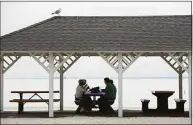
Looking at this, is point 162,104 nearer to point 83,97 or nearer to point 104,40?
point 83,97

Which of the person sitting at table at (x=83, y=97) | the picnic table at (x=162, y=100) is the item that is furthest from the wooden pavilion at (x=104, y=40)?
the picnic table at (x=162, y=100)

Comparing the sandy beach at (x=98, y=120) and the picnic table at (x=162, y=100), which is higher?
the picnic table at (x=162, y=100)

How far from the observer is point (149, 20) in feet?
64.3

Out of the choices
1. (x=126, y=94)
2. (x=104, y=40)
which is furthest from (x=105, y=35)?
(x=126, y=94)

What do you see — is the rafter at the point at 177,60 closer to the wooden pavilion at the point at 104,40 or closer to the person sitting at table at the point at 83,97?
the wooden pavilion at the point at 104,40

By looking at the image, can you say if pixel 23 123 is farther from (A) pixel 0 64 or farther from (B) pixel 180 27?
(B) pixel 180 27

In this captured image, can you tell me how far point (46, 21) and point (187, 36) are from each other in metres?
5.21

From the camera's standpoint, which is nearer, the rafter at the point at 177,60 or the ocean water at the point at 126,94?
the rafter at the point at 177,60

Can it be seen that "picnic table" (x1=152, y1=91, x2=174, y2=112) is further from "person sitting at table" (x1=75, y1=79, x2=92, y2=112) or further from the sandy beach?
"person sitting at table" (x1=75, y1=79, x2=92, y2=112)

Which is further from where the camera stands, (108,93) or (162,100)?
(162,100)

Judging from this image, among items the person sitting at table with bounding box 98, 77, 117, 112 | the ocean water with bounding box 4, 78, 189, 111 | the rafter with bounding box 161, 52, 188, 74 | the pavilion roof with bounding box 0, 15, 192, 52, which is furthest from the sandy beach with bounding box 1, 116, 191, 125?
the ocean water with bounding box 4, 78, 189, 111

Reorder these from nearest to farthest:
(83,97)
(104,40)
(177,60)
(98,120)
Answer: (98,120), (177,60), (104,40), (83,97)

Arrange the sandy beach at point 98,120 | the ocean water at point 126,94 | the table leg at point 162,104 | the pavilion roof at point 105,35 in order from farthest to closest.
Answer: the ocean water at point 126,94 → the table leg at point 162,104 → the pavilion roof at point 105,35 → the sandy beach at point 98,120

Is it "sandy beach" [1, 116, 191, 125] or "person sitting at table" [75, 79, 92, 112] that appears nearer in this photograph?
"sandy beach" [1, 116, 191, 125]
